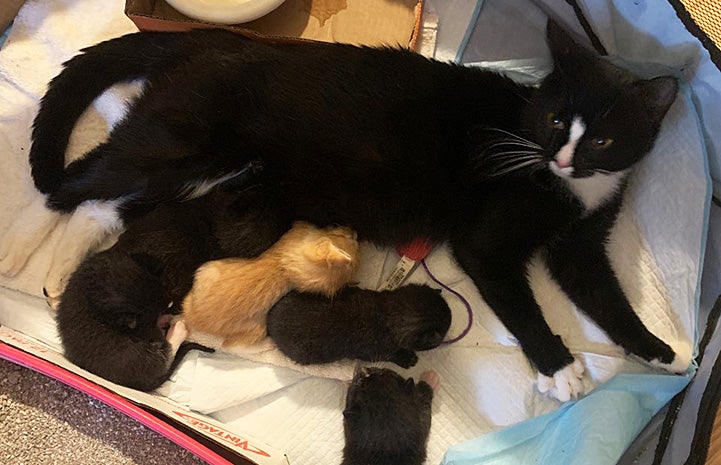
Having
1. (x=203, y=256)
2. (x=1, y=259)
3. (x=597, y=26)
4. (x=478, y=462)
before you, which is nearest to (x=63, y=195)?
(x=1, y=259)

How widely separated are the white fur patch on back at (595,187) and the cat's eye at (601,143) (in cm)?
11

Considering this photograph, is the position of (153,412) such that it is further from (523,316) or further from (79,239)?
(523,316)

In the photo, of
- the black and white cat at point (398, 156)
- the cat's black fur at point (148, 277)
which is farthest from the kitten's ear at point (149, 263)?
the black and white cat at point (398, 156)

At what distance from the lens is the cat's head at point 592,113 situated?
1258mm

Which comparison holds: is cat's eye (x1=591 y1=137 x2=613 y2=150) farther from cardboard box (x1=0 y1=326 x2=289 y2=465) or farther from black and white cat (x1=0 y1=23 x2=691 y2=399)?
cardboard box (x1=0 y1=326 x2=289 y2=465)

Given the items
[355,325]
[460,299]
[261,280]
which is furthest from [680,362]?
[261,280]

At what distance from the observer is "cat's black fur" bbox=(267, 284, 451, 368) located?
138cm

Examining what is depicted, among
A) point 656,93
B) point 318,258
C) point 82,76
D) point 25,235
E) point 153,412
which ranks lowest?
point 153,412

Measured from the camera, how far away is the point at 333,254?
1.35 meters

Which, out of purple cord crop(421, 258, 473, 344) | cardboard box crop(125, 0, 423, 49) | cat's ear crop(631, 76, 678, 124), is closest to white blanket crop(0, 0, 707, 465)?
purple cord crop(421, 258, 473, 344)

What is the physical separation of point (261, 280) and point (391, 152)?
384 mm

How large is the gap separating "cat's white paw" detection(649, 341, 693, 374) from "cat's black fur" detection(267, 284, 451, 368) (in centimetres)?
47

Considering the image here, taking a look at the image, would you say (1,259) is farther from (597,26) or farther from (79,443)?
(597,26)

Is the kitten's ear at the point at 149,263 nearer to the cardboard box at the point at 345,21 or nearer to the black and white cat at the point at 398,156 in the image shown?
the black and white cat at the point at 398,156
